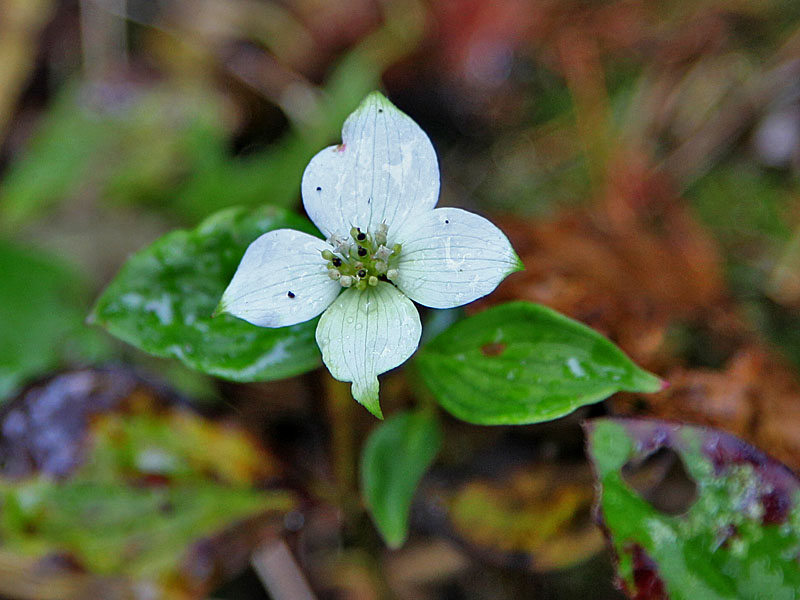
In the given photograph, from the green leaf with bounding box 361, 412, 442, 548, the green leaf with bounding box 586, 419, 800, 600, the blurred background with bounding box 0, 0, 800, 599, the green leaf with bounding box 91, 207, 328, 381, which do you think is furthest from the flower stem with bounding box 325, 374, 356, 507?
the green leaf with bounding box 586, 419, 800, 600

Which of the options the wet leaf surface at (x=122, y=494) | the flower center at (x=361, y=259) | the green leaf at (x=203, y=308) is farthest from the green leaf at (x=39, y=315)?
the flower center at (x=361, y=259)

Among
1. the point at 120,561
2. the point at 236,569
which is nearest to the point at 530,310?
the point at 236,569

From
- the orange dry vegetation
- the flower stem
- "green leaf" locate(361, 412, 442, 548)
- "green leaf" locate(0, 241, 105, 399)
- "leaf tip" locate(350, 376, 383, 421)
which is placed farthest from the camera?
"green leaf" locate(0, 241, 105, 399)

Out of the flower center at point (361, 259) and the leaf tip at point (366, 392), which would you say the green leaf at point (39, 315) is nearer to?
the flower center at point (361, 259)

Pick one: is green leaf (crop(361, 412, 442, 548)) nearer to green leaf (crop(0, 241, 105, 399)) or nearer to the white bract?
the white bract

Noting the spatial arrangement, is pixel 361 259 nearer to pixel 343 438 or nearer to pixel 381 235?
pixel 381 235

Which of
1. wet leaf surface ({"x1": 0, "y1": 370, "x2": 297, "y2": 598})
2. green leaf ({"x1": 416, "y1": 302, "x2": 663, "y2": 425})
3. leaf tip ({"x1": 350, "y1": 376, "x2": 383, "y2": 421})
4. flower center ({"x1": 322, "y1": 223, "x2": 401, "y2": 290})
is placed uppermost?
flower center ({"x1": 322, "y1": 223, "x2": 401, "y2": 290})
